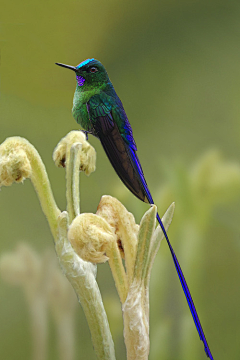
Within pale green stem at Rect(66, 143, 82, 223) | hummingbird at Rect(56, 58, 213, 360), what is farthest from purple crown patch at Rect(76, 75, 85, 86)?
pale green stem at Rect(66, 143, 82, 223)

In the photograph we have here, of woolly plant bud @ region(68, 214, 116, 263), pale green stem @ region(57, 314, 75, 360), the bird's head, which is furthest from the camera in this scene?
pale green stem @ region(57, 314, 75, 360)

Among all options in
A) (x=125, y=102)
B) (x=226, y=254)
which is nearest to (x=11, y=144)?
(x=125, y=102)

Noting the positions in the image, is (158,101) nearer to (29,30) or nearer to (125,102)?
(125,102)

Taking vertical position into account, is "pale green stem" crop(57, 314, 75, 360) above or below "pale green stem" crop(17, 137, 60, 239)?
below

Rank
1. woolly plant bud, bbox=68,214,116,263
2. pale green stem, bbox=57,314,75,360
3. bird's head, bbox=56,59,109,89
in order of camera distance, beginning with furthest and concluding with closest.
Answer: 1. pale green stem, bbox=57,314,75,360
2. bird's head, bbox=56,59,109,89
3. woolly plant bud, bbox=68,214,116,263

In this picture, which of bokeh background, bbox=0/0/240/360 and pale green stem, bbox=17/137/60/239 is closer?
pale green stem, bbox=17/137/60/239

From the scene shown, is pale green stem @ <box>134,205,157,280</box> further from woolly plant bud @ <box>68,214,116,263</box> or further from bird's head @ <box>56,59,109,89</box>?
bird's head @ <box>56,59,109,89</box>

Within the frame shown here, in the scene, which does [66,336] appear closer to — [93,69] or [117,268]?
[117,268]

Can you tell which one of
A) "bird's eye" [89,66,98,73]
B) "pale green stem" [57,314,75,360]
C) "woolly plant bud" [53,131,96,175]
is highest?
"bird's eye" [89,66,98,73]
